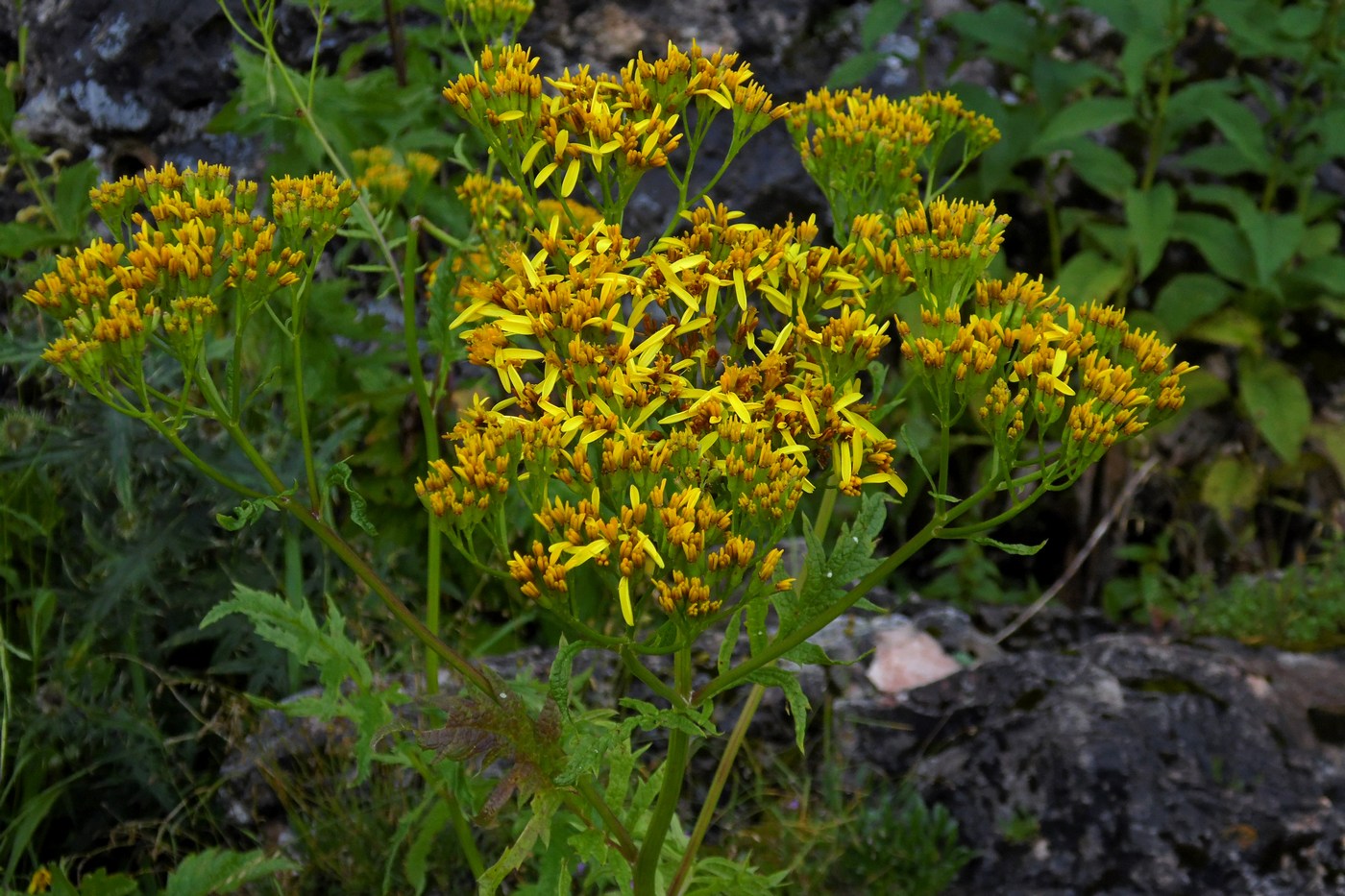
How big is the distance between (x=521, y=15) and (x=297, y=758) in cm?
256

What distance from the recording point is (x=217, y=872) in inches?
137

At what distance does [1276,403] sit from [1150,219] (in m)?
1.14

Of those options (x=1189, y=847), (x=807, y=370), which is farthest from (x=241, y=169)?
(x=1189, y=847)

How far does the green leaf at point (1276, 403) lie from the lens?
607 cm

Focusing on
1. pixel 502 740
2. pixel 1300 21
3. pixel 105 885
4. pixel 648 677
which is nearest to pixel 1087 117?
pixel 1300 21

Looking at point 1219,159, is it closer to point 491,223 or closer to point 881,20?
point 881,20

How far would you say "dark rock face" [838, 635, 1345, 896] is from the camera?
387 cm

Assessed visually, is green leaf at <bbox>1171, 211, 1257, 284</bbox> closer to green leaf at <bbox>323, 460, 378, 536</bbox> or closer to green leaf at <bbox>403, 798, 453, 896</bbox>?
green leaf at <bbox>403, 798, 453, 896</bbox>

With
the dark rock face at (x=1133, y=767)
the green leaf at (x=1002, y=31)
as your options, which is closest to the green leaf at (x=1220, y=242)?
the green leaf at (x=1002, y=31)

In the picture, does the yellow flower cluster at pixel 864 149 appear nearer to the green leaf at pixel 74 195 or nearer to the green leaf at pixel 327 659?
the green leaf at pixel 327 659

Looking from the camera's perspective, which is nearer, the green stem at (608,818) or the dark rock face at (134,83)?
the green stem at (608,818)

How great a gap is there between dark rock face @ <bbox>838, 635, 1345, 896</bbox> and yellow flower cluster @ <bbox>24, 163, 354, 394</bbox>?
9.44 feet

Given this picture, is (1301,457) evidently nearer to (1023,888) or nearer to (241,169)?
(1023,888)

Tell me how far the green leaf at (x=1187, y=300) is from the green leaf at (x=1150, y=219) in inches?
9.2
